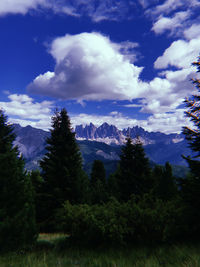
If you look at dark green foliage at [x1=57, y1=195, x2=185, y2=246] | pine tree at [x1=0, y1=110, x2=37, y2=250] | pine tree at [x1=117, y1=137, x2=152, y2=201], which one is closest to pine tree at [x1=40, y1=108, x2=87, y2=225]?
pine tree at [x1=117, y1=137, x2=152, y2=201]

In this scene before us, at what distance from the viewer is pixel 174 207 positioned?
22.4 feet

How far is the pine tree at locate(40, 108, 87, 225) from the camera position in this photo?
1536 centimetres

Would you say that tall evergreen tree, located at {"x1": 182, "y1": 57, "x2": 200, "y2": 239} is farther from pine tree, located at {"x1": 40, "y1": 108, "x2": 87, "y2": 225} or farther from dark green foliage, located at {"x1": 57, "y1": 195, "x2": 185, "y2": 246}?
pine tree, located at {"x1": 40, "y1": 108, "x2": 87, "y2": 225}

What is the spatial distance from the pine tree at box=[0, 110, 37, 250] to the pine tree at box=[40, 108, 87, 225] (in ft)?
27.2

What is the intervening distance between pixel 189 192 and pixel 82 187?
1083 centimetres

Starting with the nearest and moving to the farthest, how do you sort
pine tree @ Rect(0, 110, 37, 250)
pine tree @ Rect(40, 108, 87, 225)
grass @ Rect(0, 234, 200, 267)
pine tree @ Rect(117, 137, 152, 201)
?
grass @ Rect(0, 234, 200, 267)
pine tree @ Rect(0, 110, 37, 250)
pine tree @ Rect(40, 108, 87, 225)
pine tree @ Rect(117, 137, 152, 201)

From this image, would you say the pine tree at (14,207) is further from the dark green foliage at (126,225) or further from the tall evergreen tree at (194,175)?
the tall evergreen tree at (194,175)

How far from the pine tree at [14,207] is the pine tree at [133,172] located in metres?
12.3

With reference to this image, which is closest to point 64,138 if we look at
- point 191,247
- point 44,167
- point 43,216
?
point 44,167

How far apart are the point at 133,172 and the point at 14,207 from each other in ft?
44.4

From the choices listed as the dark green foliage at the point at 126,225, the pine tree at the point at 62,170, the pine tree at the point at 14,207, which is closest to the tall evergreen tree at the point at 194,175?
the dark green foliage at the point at 126,225

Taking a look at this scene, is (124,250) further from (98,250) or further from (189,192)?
(189,192)

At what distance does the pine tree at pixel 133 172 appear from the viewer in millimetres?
17906

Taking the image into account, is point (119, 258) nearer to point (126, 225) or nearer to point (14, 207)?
point (126, 225)
